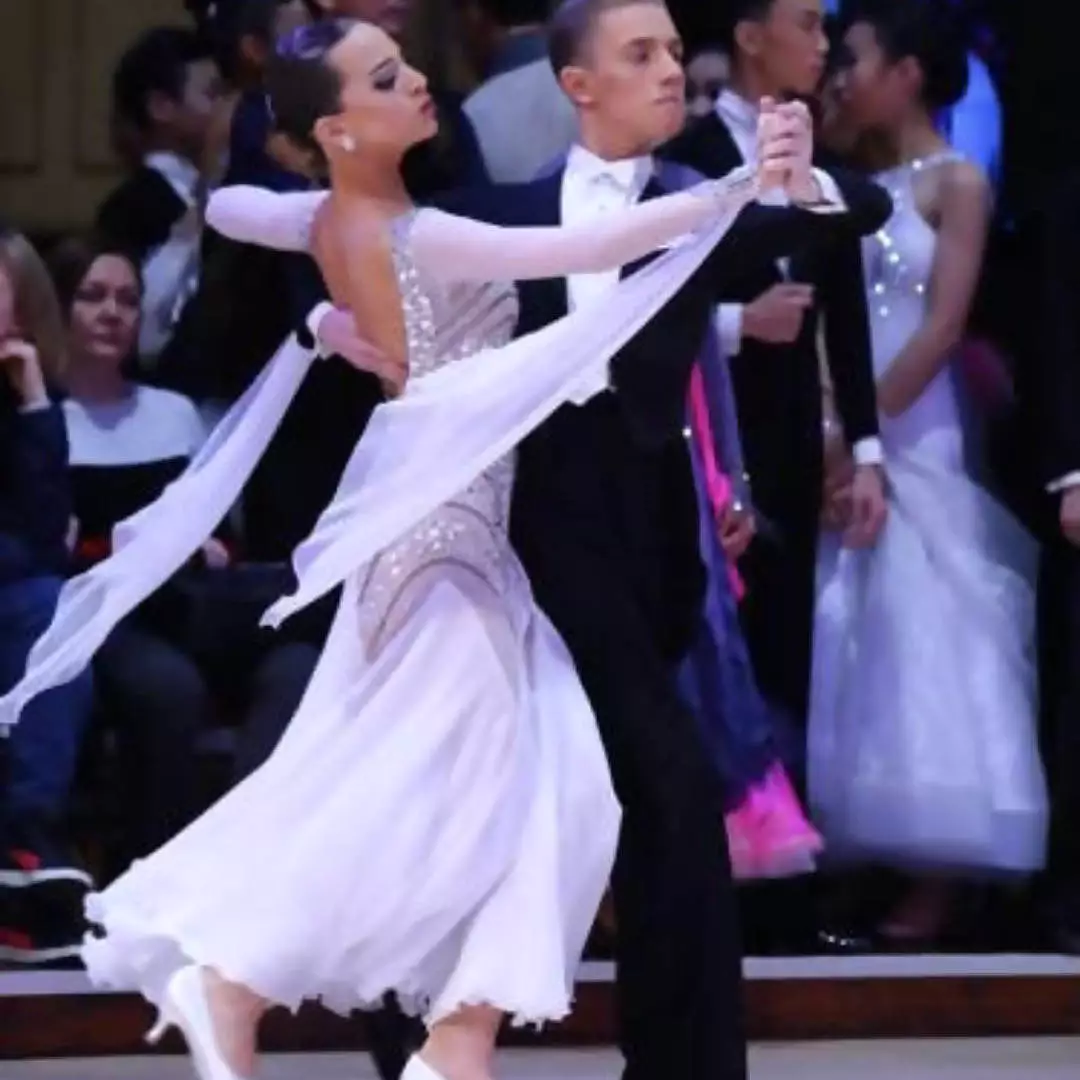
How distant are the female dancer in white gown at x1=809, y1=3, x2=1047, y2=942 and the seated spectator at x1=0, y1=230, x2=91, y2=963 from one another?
55.8 inches

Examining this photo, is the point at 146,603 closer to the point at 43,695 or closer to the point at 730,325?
the point at 43,695

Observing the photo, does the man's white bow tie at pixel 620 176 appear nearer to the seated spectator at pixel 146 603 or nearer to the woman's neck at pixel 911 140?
the seated spectator at pixel 146 603

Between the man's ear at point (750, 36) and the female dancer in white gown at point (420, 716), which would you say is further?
the man's ear at point (750, 36)

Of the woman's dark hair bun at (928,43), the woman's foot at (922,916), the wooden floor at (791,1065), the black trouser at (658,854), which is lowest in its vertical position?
the wooden floor at (791,1065)

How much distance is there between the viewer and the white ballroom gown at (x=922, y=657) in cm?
653

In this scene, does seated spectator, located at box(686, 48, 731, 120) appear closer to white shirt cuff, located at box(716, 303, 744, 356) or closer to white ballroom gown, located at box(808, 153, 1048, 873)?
white ballroom gown, located at box(808, 153, 1048, 873)

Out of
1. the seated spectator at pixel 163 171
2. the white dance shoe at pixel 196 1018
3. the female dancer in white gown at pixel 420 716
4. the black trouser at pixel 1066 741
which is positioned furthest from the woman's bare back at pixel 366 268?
the black trouser at pixel 1066 741

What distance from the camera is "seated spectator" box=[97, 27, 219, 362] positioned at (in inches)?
277

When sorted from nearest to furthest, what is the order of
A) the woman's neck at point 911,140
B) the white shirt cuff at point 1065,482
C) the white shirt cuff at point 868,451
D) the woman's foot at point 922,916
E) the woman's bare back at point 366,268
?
the woman's bare back at point 366,268, the white shirt cuff at point 868,451, the white shirt cuff at point 1065,482, the woman's foot at point 922,916, the woman's neck at point 911,140

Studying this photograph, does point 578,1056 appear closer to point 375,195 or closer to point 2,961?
point 2,961

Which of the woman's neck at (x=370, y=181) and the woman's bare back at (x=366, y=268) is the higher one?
the woman's neck at (x=370, y=181)

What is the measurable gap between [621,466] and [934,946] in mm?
2184

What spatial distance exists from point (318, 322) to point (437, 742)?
0.80m

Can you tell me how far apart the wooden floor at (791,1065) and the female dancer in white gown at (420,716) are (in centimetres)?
114
